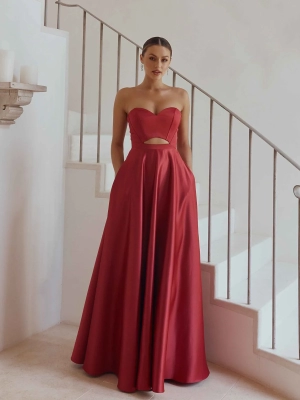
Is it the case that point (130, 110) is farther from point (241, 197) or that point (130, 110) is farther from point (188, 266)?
point (241, 197)

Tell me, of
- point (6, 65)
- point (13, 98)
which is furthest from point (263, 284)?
point (6, 65)

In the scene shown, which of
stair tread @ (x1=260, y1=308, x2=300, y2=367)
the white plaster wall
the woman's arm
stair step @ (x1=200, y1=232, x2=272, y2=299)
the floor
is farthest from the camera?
the white plaster wall

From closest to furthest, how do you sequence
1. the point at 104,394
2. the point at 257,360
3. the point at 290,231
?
1. the point at 104,394
2. the point at 257,360
3. the point at 290,231

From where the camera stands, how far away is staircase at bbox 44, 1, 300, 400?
8.87ft

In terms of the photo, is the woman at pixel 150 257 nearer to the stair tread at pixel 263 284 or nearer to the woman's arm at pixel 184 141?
the woman's arm at pixel 184 141

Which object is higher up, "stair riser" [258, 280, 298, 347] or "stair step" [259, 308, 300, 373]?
"stair riser" [258, 280, 298, 347]

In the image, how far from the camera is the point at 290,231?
3.83 metres

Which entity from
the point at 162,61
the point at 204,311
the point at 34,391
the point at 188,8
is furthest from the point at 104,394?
the point at 188,8

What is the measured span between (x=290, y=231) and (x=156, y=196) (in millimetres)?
1560

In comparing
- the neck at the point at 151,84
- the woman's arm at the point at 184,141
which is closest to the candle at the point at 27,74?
the neck at the point at 151,84

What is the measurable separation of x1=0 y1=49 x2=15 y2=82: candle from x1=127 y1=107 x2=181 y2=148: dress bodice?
65 centimetres

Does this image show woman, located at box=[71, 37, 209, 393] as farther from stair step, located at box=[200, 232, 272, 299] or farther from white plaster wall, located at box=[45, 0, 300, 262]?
white plaster wall, located at box=[45, 0, 300, 262]

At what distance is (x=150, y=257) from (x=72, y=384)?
709mm

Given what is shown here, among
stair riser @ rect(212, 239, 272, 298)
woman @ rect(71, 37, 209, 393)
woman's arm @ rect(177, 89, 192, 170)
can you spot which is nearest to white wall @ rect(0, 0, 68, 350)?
woman @ rect(71, 37, 209, 393)
